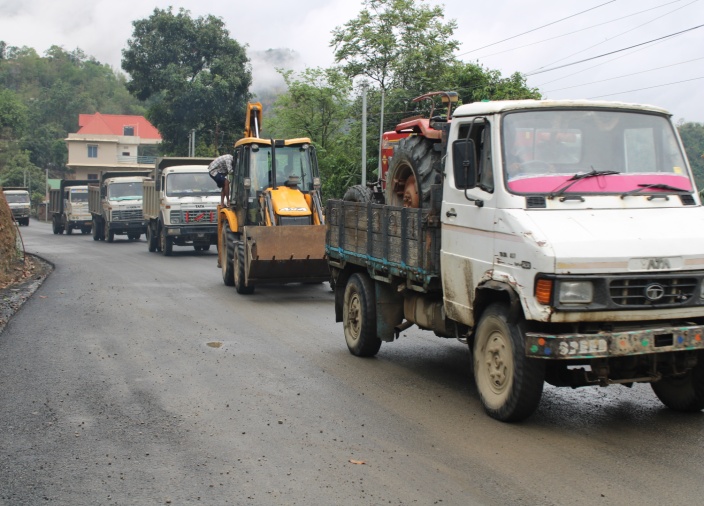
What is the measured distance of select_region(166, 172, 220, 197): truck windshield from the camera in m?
26.8

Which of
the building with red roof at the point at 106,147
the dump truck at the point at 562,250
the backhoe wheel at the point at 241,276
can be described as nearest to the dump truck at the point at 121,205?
the backhoe wheel at the point at 241,276

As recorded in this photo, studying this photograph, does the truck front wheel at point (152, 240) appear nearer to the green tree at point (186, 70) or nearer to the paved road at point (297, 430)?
the paved road at point (297, 430)

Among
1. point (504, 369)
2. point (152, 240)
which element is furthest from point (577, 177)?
point (152, 240)

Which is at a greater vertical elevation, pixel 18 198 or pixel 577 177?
pixel 18 198

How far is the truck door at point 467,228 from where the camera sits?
24.1 ft

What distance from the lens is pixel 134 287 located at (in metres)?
17.7

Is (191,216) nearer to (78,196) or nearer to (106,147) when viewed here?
(78,196)

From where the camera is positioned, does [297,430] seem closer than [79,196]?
Yes

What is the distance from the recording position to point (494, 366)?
23.9ft

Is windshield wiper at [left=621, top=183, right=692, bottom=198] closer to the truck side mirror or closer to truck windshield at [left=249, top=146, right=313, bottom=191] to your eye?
the truck side mirror

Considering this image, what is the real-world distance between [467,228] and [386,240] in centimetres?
175

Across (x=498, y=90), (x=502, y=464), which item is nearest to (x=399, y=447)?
(x=502, y=464)

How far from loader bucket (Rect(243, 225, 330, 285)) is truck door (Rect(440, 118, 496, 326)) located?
7.85m

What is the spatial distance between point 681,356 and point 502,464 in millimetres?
1830
